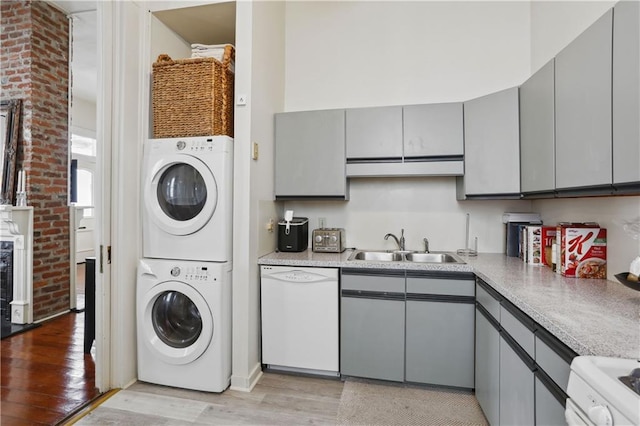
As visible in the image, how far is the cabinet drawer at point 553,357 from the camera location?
3.25 feet

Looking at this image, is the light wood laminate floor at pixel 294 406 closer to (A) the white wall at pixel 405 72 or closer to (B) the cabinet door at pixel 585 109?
(A) the white wall at pixel 405 72

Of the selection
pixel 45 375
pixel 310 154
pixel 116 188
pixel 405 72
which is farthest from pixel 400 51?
pixel 45 375

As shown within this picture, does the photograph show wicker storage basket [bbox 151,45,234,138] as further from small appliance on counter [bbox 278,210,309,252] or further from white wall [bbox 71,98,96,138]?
small appliance on counter [bbox 278,210,309,252]

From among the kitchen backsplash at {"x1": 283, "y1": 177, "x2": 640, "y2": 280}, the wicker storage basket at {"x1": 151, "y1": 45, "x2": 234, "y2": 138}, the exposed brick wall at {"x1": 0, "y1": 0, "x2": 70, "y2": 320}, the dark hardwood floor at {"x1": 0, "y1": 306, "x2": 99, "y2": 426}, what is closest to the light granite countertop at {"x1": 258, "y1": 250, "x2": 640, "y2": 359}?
the kitchen backsplash at {"x1": 283, "y1": 177, "x2": 640, "y2": 280}

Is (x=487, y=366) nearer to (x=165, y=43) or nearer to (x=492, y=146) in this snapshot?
(x=492, y=146)

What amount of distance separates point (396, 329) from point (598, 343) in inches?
55.4

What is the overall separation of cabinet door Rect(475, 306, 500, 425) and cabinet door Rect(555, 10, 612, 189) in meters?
0.87

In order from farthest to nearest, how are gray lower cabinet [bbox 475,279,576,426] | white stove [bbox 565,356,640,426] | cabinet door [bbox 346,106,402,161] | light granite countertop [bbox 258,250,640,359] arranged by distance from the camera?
cabinet door [bbox 346,106,402,161], gray lower cabinet [bbox 475,279,576,426], light granite countertop [bbox 258,250,640,359], white stove [bbox 565,356,640,426]

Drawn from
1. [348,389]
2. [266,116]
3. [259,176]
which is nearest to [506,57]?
[266,116]

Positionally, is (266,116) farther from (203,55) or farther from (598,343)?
(598,343)

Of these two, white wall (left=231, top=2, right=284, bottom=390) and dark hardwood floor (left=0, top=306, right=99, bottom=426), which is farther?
white wall (left=231, top=2, right=284, bottom=390)

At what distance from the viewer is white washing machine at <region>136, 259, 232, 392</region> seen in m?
2.12

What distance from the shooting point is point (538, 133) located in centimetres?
192

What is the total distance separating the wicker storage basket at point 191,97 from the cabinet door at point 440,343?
6.38 ft
